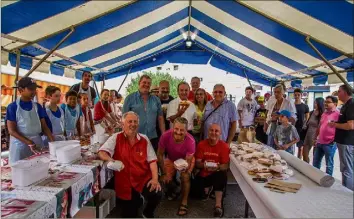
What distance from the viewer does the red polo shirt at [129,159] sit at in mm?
2318

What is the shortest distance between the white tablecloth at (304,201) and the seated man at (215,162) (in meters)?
0.80

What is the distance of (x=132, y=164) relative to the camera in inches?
91.4

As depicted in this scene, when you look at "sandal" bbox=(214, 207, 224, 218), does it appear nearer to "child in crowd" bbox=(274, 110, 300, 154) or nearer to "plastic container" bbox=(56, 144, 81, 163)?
"child in crowd" bbox=(274, 110, 300, 154)

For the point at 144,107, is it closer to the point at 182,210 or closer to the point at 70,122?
the point at 70,122

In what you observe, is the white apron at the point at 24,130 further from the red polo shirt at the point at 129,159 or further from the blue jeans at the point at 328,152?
the blue jeans at the point at 328,152

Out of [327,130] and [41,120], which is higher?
[41,120]

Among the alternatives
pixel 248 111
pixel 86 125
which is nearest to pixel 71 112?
pixel 86 125

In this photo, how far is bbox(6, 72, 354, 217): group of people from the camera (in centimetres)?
232

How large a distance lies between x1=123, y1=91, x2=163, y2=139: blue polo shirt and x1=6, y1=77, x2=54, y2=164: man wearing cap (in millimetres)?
849

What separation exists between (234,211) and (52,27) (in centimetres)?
303

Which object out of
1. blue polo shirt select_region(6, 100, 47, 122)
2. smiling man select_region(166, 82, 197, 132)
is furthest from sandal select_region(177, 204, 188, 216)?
blue polo shirt select_region(6, 100, 47, 122)

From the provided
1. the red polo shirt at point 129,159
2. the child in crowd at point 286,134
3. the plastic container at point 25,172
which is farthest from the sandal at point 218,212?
the plastic container at point 25,172

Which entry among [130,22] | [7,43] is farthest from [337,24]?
[7,43]

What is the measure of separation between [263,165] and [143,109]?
51.1 inches
